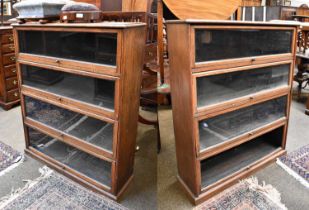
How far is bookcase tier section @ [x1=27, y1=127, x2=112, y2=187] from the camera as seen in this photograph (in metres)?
1.52

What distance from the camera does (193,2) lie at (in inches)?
59.7

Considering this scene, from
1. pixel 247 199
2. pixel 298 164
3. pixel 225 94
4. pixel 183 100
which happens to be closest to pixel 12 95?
pixel 183 100

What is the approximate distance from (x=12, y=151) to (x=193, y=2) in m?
1.69

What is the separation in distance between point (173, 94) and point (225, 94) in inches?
11.5

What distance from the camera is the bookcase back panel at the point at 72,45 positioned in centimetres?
119

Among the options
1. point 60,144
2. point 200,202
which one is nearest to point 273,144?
point 200,202

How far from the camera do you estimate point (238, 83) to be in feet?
4.77

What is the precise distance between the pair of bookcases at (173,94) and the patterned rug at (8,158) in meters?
0.17

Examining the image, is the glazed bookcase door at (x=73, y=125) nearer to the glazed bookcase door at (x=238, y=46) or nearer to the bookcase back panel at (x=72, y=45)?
the bookcase back panel at (x=72, y=45)

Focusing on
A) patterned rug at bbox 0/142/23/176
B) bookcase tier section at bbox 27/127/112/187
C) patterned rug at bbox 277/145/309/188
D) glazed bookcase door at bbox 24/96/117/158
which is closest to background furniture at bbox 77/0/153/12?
glazed bookcase door at bbox 24/96/117/158

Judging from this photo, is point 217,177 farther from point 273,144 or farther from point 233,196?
point 273,144

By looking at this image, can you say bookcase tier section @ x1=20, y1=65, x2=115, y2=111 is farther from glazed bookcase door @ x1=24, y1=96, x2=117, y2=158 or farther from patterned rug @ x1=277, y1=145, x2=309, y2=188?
patterned rug @ x1=277, y1=145, x2=309, y2=188

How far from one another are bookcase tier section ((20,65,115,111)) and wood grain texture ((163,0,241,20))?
632mm

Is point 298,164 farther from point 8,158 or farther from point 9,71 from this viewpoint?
point 9,71
